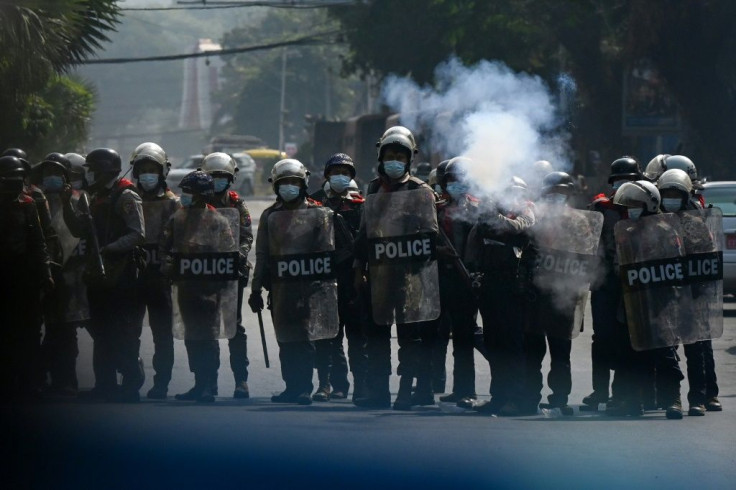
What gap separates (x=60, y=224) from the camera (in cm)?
1152

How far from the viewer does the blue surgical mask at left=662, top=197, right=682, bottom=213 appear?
10.4m

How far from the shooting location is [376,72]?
1763 inches

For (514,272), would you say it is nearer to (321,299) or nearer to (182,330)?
(321,299)

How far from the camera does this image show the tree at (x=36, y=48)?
17.6m

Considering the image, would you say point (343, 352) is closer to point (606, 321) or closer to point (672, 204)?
point (606, 321)

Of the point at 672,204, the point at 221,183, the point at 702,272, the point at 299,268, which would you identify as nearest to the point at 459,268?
the point at 299,268

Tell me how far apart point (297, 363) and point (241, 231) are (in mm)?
1064

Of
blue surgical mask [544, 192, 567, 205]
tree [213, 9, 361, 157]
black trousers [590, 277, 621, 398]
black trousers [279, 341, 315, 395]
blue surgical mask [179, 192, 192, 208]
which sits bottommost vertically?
black trousers [279, 341, 315, 395]

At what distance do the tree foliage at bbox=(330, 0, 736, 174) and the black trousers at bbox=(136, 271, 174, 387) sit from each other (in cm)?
1997

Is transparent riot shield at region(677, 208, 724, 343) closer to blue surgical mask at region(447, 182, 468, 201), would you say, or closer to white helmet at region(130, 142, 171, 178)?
blue surgical mask at region(447, 182, 468, 201)

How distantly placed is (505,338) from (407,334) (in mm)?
666

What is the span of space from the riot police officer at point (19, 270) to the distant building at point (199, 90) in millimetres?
Answer: 146380

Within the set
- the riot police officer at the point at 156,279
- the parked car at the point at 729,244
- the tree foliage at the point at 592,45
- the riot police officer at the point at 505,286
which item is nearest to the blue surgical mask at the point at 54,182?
the riot police officer at the point at 156,279

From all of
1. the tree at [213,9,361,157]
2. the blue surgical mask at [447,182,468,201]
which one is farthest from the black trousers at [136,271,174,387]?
the tree at [213,9,361,157]
